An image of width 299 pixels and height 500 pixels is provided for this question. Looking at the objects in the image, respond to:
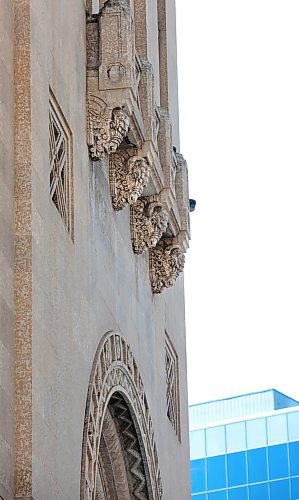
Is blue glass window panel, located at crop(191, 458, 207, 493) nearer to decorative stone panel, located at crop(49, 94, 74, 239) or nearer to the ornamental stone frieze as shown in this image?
the ornamental stone frieze

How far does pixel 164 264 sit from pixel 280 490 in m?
45.0

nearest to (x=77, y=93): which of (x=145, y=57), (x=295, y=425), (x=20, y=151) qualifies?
(x=20, y=151)

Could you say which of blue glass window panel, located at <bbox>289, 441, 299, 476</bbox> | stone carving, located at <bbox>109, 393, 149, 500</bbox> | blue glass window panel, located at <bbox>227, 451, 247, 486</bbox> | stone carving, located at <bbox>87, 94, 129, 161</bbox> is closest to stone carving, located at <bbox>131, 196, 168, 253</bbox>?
stone carving, located at <bbox>109, 393, 149, 500</bbox>

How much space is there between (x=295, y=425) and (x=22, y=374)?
177 ft

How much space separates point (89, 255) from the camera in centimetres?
1981

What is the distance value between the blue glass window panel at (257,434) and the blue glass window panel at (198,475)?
229 cm

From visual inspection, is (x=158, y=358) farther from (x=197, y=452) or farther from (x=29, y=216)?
(x=197, y=452)

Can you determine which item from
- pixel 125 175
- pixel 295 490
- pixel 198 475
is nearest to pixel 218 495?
pixel 198 475

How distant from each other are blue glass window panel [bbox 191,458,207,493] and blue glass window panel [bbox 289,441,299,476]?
155 inches

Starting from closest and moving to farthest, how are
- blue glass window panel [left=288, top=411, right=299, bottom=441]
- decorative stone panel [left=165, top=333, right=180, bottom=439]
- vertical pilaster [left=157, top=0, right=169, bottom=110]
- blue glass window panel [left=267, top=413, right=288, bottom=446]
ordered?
decorative stone panel [left=165, top=333, right=180, bottom=439] → vertical pilaster [left=157, top=0, right=169, bottom=110] → blue glass window panel [left=288, top=411, right=299, bottom=441] → blue glass window panel [left=267, top=413, right=288, bottom=446]

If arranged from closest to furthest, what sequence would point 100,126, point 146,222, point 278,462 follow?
point 100,126, point 146,222, point 278,462

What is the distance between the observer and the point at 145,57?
965 inches

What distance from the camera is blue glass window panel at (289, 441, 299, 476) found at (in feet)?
226

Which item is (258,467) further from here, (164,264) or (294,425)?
(164,264)
